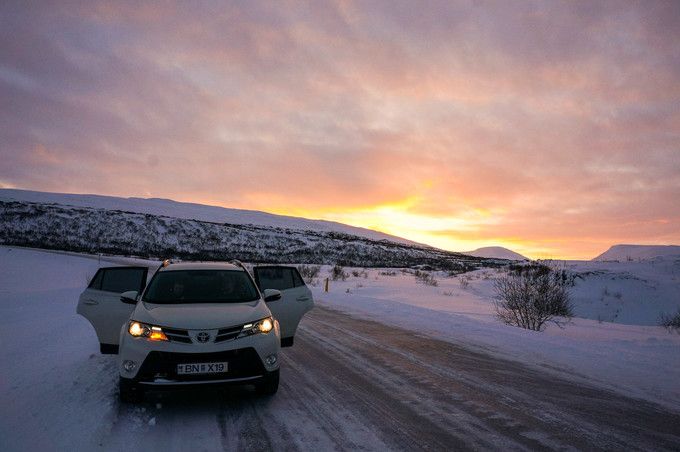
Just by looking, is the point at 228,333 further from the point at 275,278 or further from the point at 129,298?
the point at 275,278

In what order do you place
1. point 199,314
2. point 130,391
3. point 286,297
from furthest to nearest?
point 286,297 < point 199,314 < point 130,391

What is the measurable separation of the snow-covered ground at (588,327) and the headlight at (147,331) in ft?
20.3

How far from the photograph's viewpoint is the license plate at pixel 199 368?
189 inches

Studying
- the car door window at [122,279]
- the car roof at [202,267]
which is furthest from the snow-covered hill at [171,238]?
the car roof at [202,267]

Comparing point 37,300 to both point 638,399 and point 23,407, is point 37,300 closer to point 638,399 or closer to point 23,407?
point 23,407

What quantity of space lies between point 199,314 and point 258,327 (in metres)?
0.72

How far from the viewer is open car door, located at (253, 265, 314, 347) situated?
7.40m

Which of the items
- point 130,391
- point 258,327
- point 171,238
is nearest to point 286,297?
point 258,327

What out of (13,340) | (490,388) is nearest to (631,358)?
(490,388)

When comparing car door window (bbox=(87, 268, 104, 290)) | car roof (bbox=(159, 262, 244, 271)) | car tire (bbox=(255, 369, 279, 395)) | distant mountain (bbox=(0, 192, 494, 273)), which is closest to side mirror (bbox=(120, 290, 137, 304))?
car roof (bbox=(159, 262, 244, 271))

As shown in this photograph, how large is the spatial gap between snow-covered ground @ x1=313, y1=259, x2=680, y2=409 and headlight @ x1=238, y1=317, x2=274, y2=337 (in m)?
4.97

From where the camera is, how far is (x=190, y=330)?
490cm

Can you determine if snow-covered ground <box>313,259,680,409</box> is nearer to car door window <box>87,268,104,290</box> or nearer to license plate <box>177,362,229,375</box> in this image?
license plate <box>177,362,229,375</box>

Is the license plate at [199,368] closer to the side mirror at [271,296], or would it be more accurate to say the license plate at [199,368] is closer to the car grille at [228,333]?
the car grille at [228,333]
